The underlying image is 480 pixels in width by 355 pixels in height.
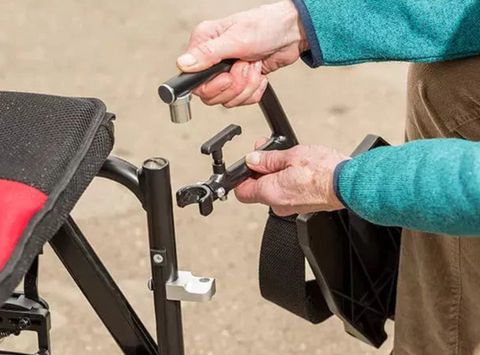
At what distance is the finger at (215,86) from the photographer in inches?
39.8

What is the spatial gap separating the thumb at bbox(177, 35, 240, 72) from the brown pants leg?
9.8 inches

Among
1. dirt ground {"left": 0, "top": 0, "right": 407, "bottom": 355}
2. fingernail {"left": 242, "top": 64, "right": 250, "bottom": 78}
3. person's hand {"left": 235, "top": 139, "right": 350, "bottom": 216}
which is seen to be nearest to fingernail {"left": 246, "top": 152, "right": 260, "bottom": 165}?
person's hand {"left": 235, "top": 139, "right": 350, "bottom": 216}

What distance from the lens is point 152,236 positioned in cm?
92

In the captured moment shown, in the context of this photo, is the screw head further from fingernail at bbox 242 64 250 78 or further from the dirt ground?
the dirt ground

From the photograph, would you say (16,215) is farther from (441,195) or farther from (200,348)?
(200,348)

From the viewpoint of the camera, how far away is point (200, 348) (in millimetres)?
1576

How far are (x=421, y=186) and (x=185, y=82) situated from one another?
0.27m

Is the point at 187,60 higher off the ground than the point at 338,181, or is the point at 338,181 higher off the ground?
the point at 187,60

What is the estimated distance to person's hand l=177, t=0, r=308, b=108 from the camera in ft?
3.32

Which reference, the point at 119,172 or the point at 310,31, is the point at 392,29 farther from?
the point at 119,172

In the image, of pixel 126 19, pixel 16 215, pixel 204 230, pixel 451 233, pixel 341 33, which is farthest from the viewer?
pixel 126 19

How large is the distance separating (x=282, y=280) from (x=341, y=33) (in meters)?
0.33

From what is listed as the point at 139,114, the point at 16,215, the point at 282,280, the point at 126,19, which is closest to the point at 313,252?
the point at 282,280

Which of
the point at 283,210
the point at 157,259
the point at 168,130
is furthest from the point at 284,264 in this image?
the point at 168,130
